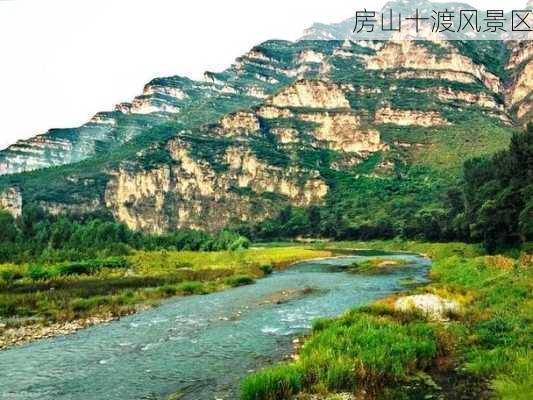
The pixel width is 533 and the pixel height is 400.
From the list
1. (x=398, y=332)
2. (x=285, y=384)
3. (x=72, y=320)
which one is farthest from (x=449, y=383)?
(x=72, y=320)

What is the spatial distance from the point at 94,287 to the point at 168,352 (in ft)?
101

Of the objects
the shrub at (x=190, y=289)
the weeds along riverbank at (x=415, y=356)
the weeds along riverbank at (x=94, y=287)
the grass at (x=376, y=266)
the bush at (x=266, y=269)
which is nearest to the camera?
the weeds along riverbank at (x=415, y=356)

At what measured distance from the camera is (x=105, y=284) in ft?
190

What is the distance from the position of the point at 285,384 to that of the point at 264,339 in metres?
11.6

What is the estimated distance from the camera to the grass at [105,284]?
135 feet

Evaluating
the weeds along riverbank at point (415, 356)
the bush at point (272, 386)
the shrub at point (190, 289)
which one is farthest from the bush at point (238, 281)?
the bush at point (272, 386)

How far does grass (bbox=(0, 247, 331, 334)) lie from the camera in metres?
41.0

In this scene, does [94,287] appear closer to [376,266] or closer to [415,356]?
[415,356]

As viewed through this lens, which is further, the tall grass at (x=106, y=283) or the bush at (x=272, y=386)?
the tall grass at (x=106, y=283)

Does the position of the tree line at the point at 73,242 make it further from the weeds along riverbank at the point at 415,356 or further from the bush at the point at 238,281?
the weeds along riverbank at the point at 415,356

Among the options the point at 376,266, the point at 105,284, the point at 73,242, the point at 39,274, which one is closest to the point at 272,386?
the point at 105,284

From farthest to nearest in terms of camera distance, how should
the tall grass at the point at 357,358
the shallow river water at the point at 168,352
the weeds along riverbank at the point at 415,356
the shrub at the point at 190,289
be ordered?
the shrub at the point at 190,289
the shallow river water at the point at 168,352
the tall grass at the point at 357,358
the weeds along riverbank at the point at 415,356

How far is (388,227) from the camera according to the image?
6570 inches

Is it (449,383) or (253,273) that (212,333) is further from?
(253,273)
